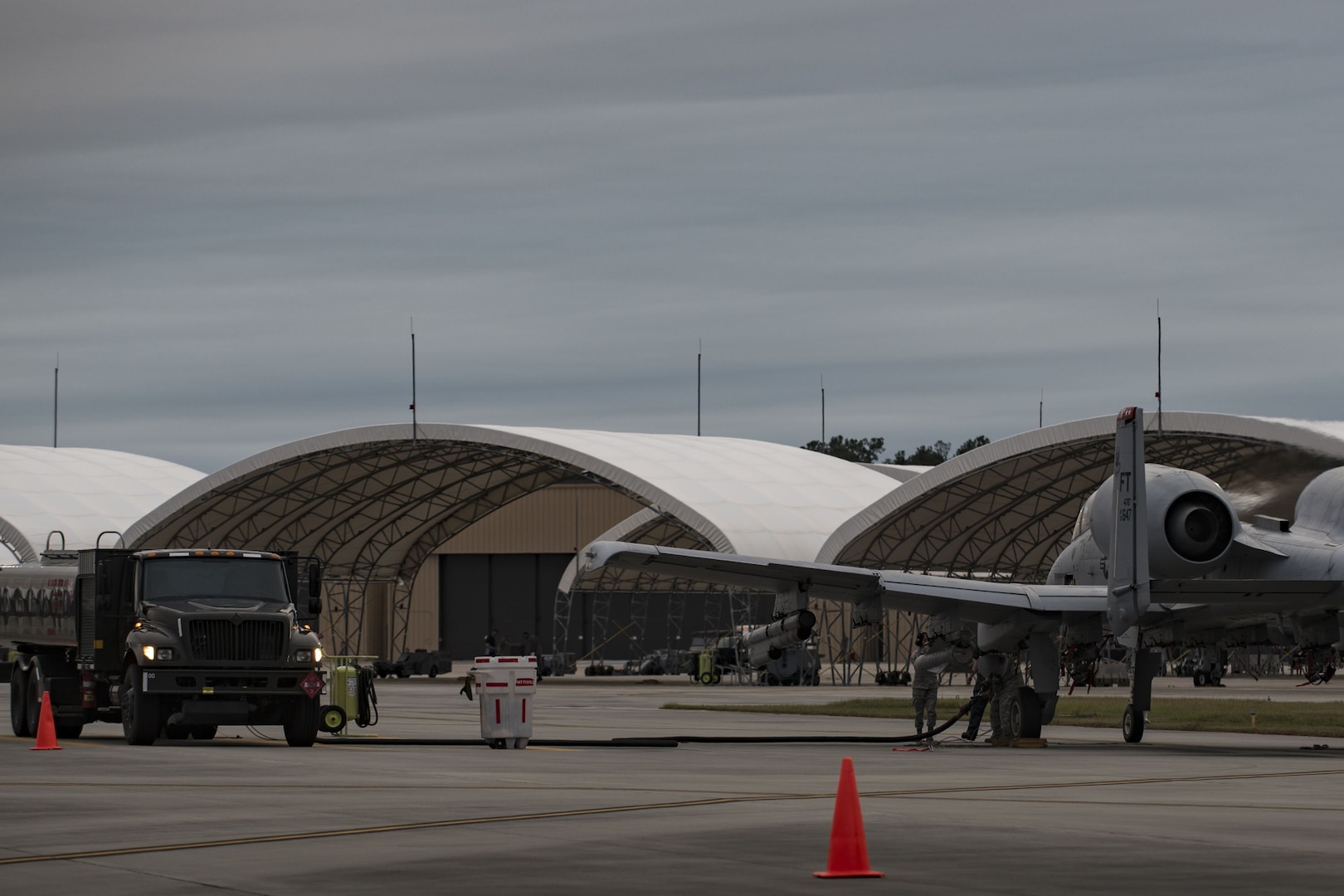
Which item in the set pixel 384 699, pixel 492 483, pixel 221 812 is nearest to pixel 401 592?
pixel 492 483

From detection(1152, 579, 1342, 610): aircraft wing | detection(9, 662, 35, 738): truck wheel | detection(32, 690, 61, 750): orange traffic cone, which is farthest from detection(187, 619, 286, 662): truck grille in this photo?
detection(1152, 579, 1342, 610): aircraft wing

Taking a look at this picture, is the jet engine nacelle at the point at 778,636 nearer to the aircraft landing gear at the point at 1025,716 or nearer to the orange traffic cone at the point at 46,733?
the aircraft landing gear at the point at 1025,716

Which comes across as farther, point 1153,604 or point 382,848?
point 1153,604

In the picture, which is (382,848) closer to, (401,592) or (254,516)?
(254,516)

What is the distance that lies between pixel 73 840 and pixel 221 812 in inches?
84.7

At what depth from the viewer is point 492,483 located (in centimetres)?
7344

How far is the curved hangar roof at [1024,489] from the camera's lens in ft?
155

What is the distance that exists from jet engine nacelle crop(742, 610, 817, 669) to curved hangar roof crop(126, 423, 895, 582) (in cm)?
3083

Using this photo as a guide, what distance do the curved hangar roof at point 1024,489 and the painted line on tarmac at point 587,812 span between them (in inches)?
748

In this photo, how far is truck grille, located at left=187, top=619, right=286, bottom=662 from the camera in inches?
952

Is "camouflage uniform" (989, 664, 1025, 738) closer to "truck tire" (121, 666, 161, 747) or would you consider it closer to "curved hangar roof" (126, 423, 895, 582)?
"truck tire" (121, 666, 161, 747)

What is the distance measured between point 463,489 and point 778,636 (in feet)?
163

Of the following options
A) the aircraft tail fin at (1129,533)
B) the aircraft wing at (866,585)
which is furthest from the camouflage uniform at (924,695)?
the aircraft tail fin at (1129,533)

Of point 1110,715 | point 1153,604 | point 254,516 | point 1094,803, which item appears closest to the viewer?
point 1094,803
